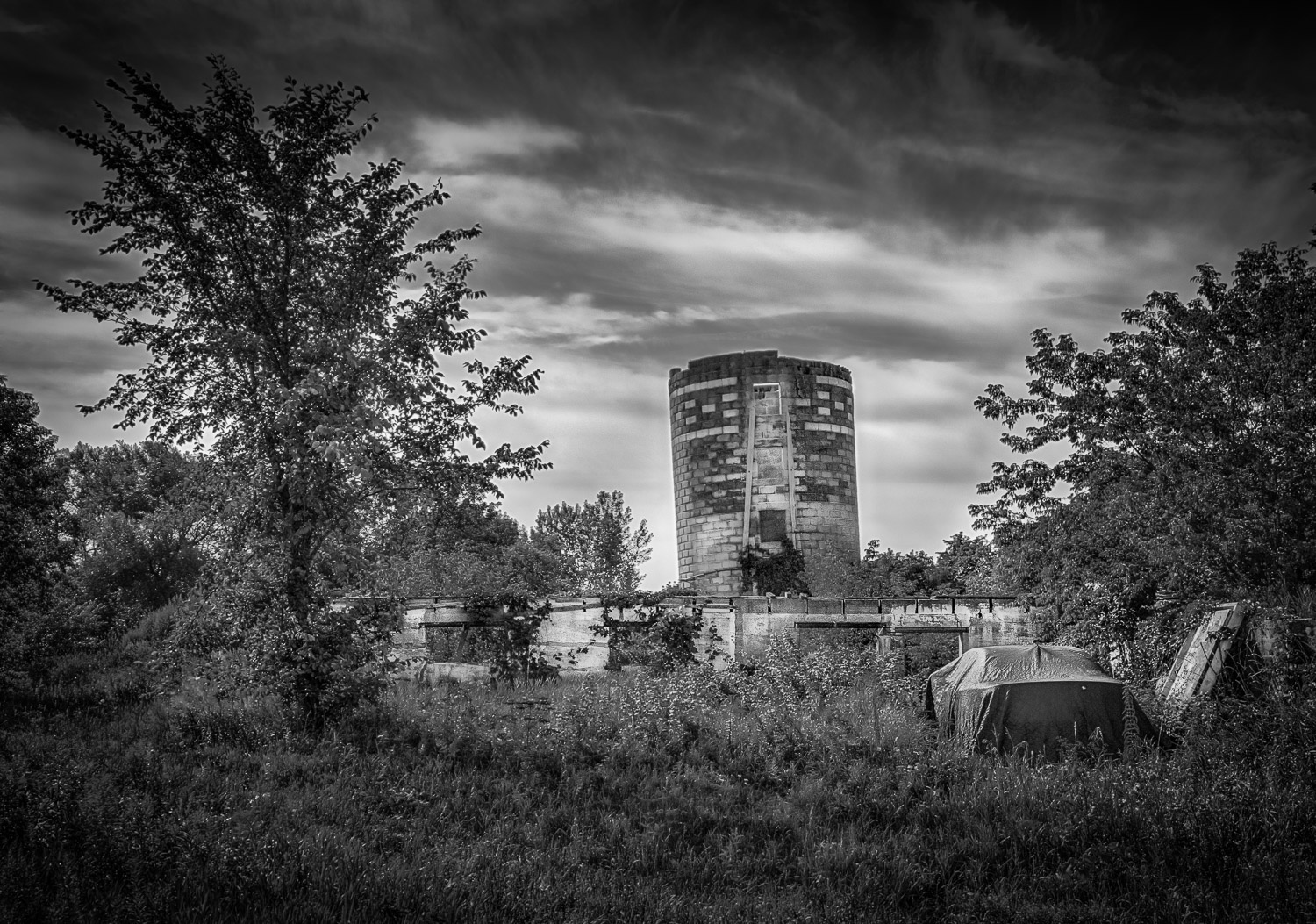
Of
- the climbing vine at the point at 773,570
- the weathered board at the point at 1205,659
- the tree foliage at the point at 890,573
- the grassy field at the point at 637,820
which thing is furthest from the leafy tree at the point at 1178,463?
the climbing vine at the point at 773,570

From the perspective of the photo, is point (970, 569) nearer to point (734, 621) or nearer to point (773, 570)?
point (773, 570)

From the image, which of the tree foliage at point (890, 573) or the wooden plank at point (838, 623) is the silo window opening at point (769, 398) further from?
the wooden plank at point (838, 623)

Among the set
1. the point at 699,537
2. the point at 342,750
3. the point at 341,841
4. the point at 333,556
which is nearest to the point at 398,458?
the point at 333,556

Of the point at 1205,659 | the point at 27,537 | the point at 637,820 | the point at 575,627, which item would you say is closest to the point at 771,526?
the point at 575,627

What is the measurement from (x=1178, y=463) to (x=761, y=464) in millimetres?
16817

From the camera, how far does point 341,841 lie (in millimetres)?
6840

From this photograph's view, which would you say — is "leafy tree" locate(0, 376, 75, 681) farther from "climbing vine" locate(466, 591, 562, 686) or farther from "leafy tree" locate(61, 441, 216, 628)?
"climbing vine" locate(466, 591, 562, 686)

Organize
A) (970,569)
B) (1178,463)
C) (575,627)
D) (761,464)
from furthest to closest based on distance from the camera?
(761,464)
(970,569)
(575,627)
(1178,463)

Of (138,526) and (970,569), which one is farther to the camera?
(138,526)

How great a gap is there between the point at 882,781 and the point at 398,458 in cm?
657

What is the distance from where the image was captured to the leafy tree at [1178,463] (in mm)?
12617

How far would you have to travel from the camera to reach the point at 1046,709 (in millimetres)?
9750

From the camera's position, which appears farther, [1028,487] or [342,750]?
[1028,487]

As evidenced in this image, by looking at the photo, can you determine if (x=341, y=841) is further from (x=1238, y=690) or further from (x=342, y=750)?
(x=1238, y=690)
